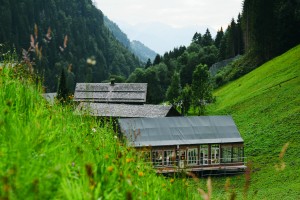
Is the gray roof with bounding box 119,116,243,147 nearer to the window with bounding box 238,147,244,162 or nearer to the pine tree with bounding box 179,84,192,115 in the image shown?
the window with bounding box 238,147,244,162

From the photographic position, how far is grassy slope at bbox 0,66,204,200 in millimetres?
3721

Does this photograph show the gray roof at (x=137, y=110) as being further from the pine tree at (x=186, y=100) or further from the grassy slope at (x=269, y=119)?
the pine tree at (x=186, y=100)

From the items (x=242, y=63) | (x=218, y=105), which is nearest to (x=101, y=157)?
(x=218, y=105)

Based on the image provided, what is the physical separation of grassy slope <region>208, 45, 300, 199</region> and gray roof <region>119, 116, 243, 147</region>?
3.54 metres

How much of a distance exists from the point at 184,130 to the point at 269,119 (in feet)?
47.9

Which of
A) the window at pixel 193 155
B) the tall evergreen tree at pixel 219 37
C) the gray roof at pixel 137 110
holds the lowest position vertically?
the window at pixel 193 155

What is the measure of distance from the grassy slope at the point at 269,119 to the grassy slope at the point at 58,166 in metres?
19.2

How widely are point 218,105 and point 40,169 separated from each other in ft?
228

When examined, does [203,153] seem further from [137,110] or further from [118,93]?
[118,93]

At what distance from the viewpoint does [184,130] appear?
43250mm

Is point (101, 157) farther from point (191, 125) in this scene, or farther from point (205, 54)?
point (205, 54)

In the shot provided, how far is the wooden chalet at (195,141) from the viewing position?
41.1 m

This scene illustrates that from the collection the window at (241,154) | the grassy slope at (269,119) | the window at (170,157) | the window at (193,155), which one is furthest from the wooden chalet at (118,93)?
the window at (170,157)

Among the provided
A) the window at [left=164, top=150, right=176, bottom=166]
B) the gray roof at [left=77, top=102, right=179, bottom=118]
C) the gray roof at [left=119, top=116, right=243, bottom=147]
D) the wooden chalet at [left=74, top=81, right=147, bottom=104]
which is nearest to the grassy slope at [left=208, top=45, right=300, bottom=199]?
the gray roof at [left=119, top=116, right=243, bottom=147]
